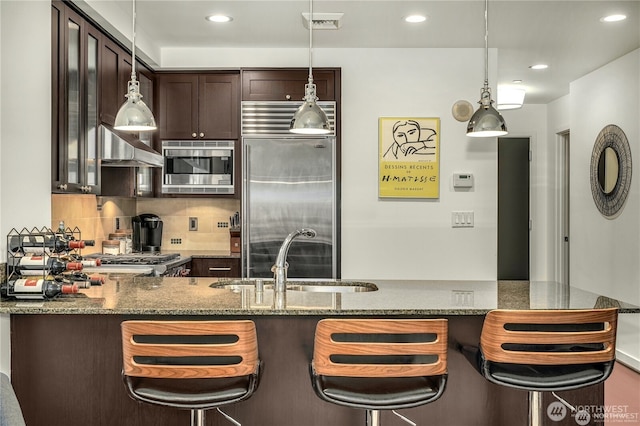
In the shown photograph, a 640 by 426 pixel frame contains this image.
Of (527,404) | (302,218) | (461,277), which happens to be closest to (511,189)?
(461,277)

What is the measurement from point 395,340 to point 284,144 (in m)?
2.59

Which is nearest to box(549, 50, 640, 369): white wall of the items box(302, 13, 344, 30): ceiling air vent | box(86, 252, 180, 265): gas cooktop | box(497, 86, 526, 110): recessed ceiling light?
box(497, 86, 526, 110): recessed ceiling light

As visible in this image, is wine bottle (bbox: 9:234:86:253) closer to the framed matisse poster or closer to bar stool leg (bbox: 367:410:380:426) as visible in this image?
bar stool leg (bbox: 367:410:380:426)

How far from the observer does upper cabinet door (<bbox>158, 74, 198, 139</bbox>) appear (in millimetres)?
4863

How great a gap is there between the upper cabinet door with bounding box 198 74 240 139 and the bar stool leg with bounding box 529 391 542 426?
10.6ft

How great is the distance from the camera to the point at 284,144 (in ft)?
15.3

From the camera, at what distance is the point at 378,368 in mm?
2045

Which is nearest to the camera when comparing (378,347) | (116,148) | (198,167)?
(378,347)

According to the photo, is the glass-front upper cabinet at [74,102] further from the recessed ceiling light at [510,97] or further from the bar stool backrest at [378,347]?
the recessed ceiling light at [510,97]

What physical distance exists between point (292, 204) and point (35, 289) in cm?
238

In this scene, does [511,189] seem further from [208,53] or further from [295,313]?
Result: [295,313]

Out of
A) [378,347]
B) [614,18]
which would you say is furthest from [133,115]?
[614,18]

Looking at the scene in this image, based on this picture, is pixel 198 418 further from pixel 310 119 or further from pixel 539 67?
pixel 539 67
